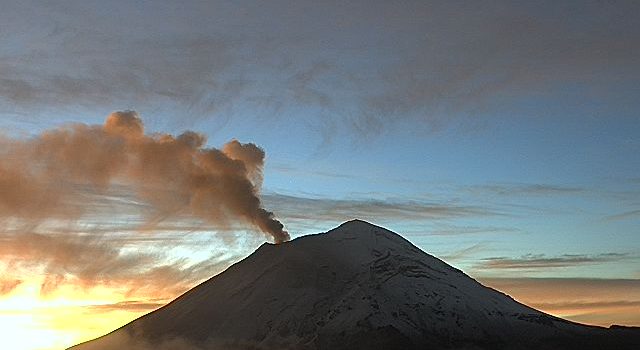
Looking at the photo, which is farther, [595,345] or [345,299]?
[345,299]

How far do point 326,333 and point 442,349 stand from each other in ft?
88.5

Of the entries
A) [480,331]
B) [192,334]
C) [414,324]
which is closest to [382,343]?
[414,324]

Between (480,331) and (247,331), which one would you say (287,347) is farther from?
(480,331)

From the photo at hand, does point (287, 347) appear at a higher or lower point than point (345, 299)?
lower

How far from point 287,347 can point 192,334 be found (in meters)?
27.8

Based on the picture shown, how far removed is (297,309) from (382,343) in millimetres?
26802

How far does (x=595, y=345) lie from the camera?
187m

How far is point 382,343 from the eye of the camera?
182125 mm

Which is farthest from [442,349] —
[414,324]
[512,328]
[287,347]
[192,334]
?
[192,334]

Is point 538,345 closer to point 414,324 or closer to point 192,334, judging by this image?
point 414,324

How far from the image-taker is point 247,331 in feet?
637

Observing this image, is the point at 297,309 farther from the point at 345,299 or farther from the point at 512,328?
the point at 512,328

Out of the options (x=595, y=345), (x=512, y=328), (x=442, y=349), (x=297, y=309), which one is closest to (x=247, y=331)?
(x=297, y=309)

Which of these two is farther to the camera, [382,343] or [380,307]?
[380,307]
